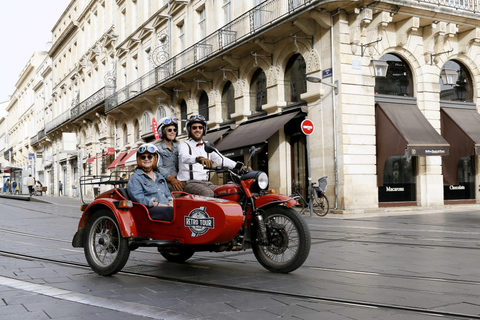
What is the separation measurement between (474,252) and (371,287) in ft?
10.4

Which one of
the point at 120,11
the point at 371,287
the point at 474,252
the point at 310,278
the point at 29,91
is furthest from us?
the point at 29,91

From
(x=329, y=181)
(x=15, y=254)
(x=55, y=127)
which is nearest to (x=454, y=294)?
(x=15, y=254)

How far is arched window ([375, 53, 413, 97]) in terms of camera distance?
55.8ft

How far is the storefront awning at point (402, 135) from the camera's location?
15680 millimetres

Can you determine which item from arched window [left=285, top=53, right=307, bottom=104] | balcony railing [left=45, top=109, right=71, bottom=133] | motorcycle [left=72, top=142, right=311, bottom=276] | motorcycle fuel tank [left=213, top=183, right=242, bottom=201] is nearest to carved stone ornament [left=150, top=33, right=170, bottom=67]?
arched window [left=285, top=53, right=307, bottom=104]

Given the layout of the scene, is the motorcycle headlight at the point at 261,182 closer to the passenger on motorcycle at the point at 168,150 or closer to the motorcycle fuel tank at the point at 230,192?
Answer: the motorcycle fuel tank at the point at 230,192

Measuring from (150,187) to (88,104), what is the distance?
3528cm

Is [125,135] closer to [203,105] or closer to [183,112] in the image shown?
[183,112]

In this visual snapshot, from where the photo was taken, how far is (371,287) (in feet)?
15.7

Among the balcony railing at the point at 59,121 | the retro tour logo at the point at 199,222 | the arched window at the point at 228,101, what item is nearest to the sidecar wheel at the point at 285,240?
the retro tour logo at the point at 199,222

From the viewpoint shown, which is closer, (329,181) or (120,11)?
(329,181)

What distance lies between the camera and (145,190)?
576 cm

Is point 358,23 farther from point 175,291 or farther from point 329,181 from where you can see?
point 175,291

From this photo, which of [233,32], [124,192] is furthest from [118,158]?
[124,192]
